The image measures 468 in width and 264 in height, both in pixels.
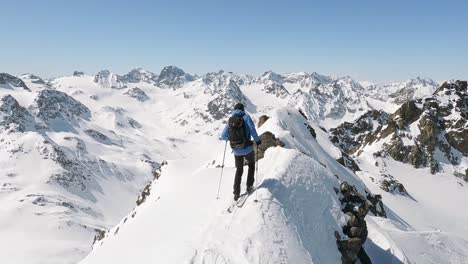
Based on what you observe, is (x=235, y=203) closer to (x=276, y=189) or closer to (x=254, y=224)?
(x=254, y=224)

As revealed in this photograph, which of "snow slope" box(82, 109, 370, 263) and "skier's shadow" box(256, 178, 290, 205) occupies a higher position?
"skier's shadow" box(256, 178, 290, 205)

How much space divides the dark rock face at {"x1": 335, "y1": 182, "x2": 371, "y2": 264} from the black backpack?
6.15 m

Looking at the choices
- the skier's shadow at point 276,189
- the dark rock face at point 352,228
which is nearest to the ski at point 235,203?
the skier's shadow at point 276,189

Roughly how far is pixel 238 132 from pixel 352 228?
731cm

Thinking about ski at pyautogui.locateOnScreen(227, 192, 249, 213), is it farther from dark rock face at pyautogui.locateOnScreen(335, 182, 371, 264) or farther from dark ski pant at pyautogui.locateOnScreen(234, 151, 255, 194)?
dark rock face at pyautogui.locateOnScreen(335, 182, 371, 264)

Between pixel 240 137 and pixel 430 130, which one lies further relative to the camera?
pixel 430 130

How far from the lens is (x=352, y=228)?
19656mm

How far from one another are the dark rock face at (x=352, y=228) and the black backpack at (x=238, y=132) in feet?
20.2

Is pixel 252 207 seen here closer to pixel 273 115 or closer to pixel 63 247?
pixel 273 115

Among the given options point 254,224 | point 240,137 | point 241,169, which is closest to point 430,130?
point 241,169

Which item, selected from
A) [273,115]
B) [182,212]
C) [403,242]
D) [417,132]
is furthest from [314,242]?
[417,132]

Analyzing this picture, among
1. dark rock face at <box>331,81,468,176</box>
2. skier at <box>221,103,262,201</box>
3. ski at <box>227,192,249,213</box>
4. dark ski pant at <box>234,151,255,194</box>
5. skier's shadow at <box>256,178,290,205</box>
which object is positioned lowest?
dark rock face at <box>331,81,468,176</box>

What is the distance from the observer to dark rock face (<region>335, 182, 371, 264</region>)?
18.8 m

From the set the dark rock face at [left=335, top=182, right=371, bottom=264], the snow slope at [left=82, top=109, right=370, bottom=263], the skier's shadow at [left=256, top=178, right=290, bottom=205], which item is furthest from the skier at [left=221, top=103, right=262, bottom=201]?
the dark rock face at [left=335, top=182, right=371, bottom=264]
